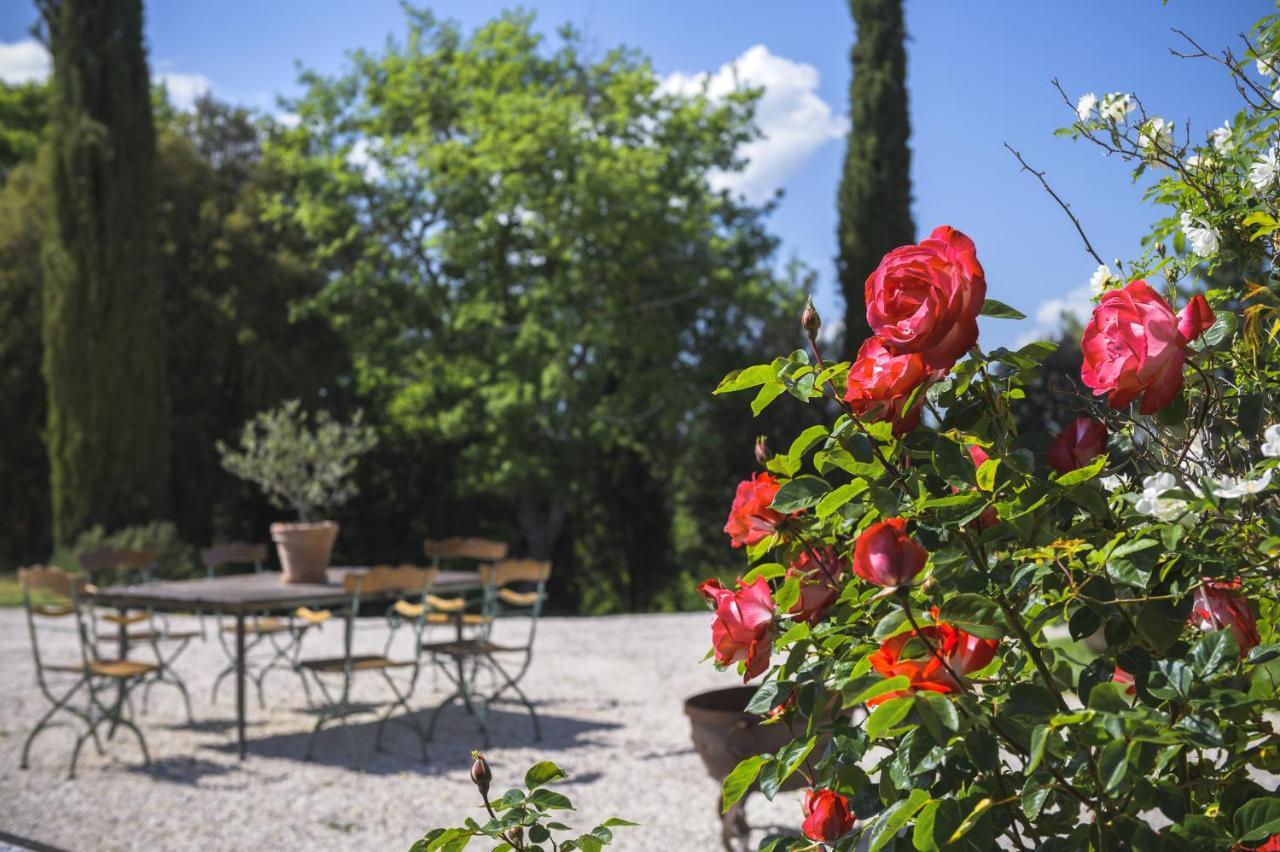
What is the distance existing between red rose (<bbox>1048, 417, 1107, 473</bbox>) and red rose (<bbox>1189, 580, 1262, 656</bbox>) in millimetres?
137

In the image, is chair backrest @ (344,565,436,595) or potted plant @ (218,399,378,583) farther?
potted plant @ (218,399,378,583)

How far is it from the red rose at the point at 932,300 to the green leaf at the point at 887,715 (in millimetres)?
265

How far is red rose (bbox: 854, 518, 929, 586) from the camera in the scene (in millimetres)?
846

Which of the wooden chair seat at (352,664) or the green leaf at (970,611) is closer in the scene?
the green leaf at (970,611)

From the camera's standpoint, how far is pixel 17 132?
59.6 feet

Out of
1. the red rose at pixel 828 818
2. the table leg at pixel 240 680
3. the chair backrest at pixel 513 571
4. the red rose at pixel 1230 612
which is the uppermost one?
the red rose at pixel 1230 612

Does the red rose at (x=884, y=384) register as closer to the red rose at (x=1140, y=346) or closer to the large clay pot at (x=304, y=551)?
the red rose at (x=1140, y=346)

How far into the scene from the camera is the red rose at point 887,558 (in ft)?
2.77

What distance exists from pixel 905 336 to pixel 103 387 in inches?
516

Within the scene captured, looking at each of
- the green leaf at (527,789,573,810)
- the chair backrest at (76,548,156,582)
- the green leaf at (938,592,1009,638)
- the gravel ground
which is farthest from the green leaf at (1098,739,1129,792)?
the chair backrest at (76,548,156,582)

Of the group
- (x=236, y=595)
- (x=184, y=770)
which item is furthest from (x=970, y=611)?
(x=184, y=770)

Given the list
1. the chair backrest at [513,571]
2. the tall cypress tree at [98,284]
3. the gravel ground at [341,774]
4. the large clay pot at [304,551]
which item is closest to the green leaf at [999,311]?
the gravel ground at [341,774]

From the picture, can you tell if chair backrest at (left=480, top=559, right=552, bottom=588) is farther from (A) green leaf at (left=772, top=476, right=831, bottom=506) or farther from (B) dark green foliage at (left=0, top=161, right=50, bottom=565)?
(B) dark green foliage at (left=0, top=161, right=50, bottom=565)

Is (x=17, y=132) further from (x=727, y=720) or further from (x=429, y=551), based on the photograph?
(x=727, y=720)
